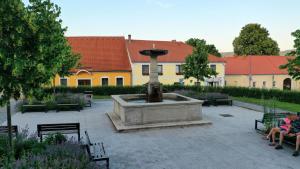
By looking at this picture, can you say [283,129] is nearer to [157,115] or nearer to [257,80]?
[157,115]

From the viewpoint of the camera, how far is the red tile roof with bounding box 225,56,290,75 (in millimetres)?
43469

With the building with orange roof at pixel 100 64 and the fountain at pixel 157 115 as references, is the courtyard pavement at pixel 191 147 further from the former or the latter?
the building with orange roof at pixel 100 64

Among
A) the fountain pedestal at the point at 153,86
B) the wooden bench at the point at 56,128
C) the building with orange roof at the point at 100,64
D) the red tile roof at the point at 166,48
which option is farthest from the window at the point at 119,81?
the wooden bench at the point at 56,128

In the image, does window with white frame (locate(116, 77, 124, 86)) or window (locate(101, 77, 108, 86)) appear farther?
window with white frame (locate(116, 77, 124, 86))

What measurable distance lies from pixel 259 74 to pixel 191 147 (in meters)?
36.7

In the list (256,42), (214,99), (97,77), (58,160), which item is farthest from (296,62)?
(256,42)

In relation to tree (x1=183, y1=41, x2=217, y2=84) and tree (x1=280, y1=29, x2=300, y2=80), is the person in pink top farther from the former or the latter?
tree (x1=183, y1=41, x2=217, y2=84)

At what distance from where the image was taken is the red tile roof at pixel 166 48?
35400 millimetres

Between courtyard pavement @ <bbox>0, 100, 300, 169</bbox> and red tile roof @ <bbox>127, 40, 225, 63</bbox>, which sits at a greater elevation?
red tile roof @ <bbox>127, 40, 225, 63</bbox>

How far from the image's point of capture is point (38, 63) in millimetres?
6145

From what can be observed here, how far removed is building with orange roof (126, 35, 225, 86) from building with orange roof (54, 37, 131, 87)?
106 cm

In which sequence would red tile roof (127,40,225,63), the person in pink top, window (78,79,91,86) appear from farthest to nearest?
red tile roof (127,40,225,63) → window (78,79,91,86) → the person in pink top

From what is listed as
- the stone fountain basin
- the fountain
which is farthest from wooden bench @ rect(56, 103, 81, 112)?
the stone fountain basin

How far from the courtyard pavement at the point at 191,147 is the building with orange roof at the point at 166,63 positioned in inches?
768
